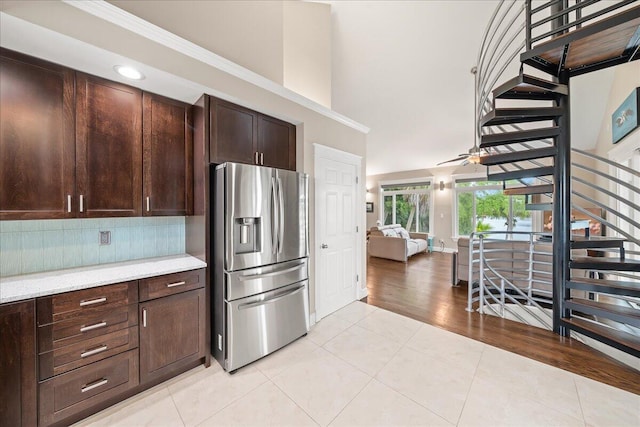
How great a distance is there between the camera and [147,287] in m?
1.71

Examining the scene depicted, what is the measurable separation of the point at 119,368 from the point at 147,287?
539mm

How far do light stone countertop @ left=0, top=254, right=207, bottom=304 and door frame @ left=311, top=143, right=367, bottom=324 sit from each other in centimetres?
130

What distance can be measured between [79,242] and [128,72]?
53.5 inches

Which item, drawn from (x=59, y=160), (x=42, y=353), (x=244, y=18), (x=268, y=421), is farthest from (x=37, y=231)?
(x=244, y=18)

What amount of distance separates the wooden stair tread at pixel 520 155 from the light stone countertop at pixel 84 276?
3292mm

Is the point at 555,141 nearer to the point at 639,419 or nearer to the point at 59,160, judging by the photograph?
the point at 639,419

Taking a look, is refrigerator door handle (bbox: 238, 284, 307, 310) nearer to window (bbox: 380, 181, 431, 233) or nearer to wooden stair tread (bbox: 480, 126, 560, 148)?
wooden stair tread (bbox: 480, 126, 560, 148)

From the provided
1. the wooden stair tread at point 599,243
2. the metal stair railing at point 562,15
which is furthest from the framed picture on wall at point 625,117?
the wooden stair tread at point 599,243

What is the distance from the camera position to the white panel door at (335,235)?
2904 mm

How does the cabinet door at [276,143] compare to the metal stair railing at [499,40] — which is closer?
the metal stair railing at [499,40]

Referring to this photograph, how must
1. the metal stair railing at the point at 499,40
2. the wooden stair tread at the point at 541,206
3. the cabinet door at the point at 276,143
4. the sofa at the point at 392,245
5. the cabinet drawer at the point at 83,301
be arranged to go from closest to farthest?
the cabinet drawer at the point at 83,301, the metal stair railing at the point at 499,40, the cabinet door at the point at 276,143, the wooden stair tread at the point at 541,206, the sofa at the point at 392,245

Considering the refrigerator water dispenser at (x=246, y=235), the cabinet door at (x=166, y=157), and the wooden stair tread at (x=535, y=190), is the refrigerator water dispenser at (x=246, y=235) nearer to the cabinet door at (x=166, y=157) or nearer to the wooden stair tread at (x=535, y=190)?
the cabinet door at (x=166, y=157)

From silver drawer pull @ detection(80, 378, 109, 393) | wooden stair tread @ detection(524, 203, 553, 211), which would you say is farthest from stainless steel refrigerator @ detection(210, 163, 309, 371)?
wooden stair tread @ detection(524, 203, 553, 211)

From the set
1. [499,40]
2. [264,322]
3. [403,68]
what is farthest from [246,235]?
[403,68]
